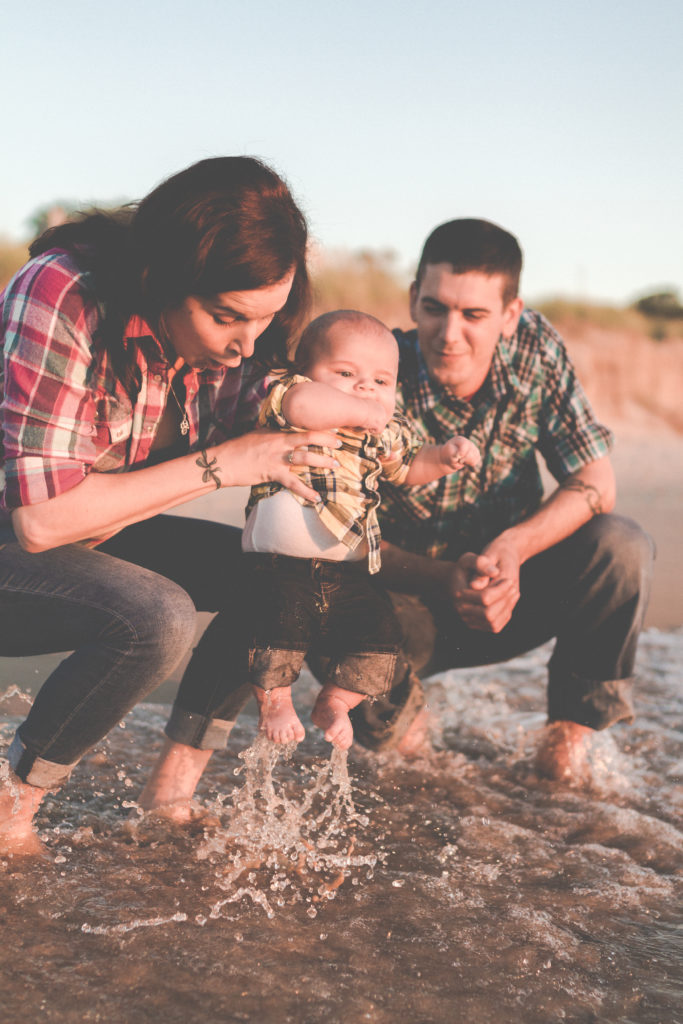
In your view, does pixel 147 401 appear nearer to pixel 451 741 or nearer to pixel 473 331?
pixel 473 331

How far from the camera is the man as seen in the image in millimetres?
3135

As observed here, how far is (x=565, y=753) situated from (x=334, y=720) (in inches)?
44.1

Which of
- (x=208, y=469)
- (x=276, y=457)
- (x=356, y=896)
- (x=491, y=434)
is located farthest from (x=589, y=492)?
(x=356, y=896)

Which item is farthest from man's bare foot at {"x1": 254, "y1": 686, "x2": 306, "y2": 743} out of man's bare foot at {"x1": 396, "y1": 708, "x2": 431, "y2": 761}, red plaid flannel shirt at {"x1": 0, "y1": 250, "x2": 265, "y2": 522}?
man's bare foot at {"x1": 396, "y1": 708, "x2": 431, "y2": 761}

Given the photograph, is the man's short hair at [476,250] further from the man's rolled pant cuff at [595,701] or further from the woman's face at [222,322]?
the man's rolled pant cuff at [595,701]

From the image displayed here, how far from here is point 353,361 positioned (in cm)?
258

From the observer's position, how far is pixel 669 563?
6664 millimetres

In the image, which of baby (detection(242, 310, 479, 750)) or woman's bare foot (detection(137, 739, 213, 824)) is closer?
baby (detection(242, 310, 479, 750))

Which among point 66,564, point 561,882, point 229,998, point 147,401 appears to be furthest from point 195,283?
point 561,882

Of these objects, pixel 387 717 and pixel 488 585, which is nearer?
pixel 488 585

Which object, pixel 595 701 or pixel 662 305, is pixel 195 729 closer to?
pixel 595 701

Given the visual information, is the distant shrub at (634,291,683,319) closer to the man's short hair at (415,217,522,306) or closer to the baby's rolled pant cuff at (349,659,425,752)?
the man's short hair at (415,217,522,306)

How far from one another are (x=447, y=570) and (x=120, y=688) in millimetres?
1206

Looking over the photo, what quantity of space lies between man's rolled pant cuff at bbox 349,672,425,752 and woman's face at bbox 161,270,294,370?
4.37ft
